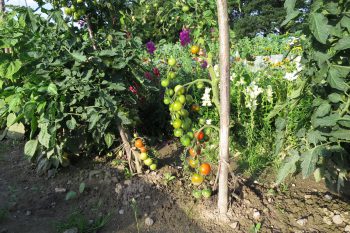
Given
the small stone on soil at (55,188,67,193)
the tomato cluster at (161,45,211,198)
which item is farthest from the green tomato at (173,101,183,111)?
the small stone on soil at (55,188,67,193)

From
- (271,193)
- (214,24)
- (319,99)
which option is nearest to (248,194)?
(271,193)

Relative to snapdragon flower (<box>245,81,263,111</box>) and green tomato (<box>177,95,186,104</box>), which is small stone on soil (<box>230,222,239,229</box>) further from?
snapdragon flower (<box>245,81,263,111</box>)

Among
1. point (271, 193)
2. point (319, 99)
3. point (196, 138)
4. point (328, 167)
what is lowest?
point (271, 193)

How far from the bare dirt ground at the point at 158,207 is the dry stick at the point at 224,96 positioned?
0.16m

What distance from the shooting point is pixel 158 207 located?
231 centimetres

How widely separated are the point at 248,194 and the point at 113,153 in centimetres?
146

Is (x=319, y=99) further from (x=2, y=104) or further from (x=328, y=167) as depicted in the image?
(x=2, y=104)

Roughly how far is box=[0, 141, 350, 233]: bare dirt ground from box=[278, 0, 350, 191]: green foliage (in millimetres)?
485

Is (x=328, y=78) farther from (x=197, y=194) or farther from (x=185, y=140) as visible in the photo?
(x=197, y=194)

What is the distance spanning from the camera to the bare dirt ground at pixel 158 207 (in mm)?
2104

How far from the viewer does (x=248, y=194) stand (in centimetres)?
232

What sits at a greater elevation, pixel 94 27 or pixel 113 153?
pixel 94 27

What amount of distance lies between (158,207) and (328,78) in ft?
4.76

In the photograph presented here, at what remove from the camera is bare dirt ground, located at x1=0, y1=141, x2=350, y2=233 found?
2104 mm
